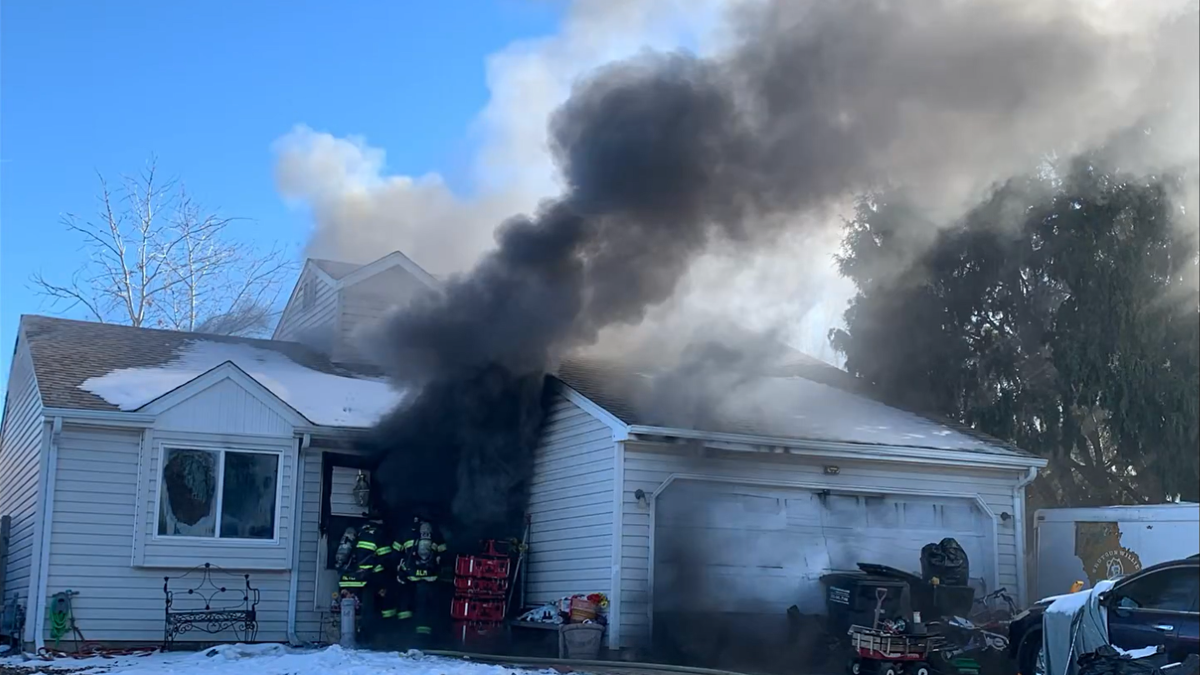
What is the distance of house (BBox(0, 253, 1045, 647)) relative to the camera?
15.0 m

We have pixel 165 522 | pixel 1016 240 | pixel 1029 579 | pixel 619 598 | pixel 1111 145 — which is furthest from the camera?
pixel 1016 240

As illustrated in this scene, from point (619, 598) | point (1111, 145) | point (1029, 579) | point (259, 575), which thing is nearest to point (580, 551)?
point (619, 598)

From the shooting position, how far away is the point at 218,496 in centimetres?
1577

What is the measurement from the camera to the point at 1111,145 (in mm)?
20469

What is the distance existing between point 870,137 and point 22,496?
13.2 metres

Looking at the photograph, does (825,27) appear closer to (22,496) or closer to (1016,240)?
(1016,240)

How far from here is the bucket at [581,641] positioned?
14023mm

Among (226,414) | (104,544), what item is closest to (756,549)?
(226,414)

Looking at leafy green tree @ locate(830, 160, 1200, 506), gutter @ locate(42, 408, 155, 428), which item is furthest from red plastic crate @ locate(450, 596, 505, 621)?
leafy green tree @ locate(830, 160, 1200, 506)

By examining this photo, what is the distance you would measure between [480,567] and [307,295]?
8.66 metres

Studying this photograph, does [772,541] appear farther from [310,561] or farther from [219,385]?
[219,385]

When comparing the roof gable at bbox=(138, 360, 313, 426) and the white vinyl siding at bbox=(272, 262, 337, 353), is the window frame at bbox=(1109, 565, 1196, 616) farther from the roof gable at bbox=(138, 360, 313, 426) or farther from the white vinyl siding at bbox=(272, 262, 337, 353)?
the white vinyl siding at bbox=(272, 262, 337, 353)

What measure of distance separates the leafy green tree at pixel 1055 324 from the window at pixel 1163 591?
9748mm

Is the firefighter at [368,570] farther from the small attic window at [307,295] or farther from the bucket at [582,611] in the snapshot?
the small attic window at [307,295]
